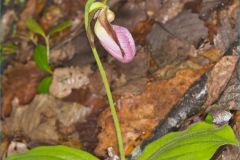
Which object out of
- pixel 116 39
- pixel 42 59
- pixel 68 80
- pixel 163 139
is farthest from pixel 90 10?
pixel 42 59

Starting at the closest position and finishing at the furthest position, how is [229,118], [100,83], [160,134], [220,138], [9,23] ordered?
[220,138]
[229,118]
[160,134]
[100,83]
[9,23]

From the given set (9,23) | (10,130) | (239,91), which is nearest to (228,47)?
(239,91)

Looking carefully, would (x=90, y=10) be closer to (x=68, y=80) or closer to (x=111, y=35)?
(x=111, y=35)

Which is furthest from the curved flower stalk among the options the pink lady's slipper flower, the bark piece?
the bark piece

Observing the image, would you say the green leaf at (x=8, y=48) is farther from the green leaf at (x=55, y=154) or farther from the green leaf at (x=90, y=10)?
the green leaf at (x=90, y=10)

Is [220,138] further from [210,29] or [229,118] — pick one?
[210,29]

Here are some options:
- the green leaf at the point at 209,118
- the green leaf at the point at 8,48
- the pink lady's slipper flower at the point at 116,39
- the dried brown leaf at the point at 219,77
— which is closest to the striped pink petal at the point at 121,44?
the pink lady's slipper flower at the point at 116,39
